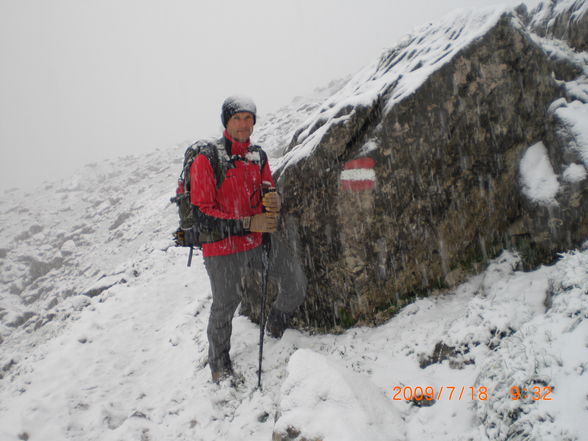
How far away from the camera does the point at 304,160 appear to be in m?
4.93

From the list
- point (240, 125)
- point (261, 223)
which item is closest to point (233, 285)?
point (261, 223)

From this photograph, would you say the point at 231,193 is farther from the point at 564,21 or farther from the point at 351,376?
the point at 564,21

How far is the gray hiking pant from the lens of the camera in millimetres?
4176

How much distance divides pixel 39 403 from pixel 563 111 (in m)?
9.27

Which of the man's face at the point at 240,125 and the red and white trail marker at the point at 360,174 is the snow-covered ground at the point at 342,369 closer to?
the red and white trail marker at the point at 360,174

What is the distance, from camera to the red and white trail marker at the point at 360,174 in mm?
4652

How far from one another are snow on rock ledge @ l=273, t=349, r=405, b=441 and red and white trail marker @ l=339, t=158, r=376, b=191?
2.43 m

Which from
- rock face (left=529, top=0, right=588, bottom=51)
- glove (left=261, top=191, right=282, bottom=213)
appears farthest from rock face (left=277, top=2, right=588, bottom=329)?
rock face (left=529, top=0, right=588, bottom=51)

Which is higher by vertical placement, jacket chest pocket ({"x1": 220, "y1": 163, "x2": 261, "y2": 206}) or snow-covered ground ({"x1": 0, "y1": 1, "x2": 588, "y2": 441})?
jacket chest pocket ({"x1": 220, "y1": 163, "x2": 261, "y2": 206})

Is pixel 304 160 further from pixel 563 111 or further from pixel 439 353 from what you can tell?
pixel 563 111

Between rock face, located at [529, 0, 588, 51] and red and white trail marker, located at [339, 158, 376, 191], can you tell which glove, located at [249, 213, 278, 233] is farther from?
rock face, located at [529, 0, 588, 51]

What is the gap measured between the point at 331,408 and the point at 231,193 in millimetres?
2738

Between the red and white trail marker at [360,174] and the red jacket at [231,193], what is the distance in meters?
1.16
